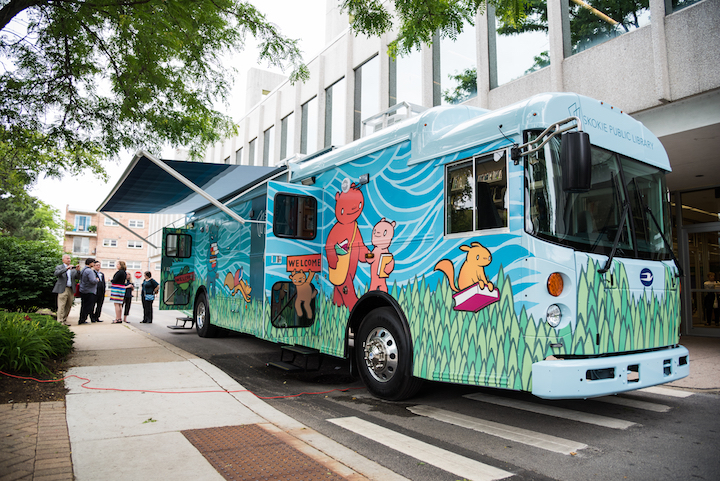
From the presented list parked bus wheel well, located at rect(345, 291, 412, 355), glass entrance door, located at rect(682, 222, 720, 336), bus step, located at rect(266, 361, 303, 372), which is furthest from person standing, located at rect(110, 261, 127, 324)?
glass entrance door, located at rect(682, 222, 720, 336)

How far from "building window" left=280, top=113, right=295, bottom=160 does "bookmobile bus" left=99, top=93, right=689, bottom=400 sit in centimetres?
1576

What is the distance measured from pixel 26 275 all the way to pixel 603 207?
43.5ft

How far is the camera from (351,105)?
1753 cm

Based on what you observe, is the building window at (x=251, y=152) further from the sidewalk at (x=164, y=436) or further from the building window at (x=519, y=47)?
the sidewalk at (x=164, y=436)

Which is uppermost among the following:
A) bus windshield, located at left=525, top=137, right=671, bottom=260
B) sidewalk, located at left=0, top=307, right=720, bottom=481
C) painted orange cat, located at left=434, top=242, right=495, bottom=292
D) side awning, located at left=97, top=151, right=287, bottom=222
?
side awning, located at left=97, top=151, right=287, bottom=222

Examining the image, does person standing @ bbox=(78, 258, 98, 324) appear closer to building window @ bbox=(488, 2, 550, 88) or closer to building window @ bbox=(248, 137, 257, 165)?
building window @ bbox=(488, 2, 550, 88)

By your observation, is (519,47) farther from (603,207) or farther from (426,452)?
(426,452)

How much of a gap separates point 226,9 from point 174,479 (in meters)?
7.47

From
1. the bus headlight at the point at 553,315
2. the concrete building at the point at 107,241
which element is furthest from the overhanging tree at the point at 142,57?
the concrete building at the point at 107,241

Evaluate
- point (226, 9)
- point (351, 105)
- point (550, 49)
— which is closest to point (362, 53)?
point (351, 105)

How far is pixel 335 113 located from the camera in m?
19.1

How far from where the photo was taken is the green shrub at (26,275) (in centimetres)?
1182

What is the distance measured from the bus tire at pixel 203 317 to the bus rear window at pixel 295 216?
4.77m

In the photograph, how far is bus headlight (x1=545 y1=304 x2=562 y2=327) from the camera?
13.4 ft
